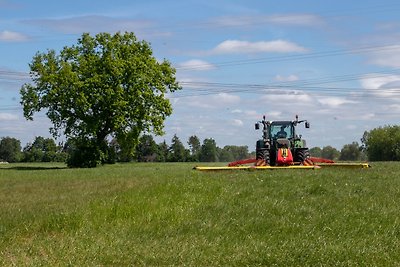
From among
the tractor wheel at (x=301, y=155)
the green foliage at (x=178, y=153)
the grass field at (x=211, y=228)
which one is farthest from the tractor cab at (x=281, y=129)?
the green foliage at (x=178, y=153)

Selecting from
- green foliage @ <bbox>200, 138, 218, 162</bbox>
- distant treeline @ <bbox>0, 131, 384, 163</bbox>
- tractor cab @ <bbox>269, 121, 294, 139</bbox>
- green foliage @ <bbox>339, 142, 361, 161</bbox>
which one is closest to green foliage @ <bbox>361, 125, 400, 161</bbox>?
distant treeline @ <bbox>0, 131, 384, 163</bbox>

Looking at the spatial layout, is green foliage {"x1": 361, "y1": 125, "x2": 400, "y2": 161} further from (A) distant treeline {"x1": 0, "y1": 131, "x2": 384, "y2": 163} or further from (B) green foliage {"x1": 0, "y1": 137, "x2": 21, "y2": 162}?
(B) green foliage {"x1": 0, "y1": 137, "x2": 21, "y2": 162}

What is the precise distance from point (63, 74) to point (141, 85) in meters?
7.07

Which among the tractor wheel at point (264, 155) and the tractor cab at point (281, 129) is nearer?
the tractor wheel at point (264, 155)

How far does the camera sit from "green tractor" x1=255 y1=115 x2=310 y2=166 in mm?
30531

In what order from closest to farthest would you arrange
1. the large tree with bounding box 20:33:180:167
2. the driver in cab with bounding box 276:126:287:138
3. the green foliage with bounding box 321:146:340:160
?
the driver in cab with bounding box 276:126:287:138
the large tree with bounding box 20:33:180:167
the green foliage with bounding box 321:146:340:160

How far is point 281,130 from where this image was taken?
3366cm

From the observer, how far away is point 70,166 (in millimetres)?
56719

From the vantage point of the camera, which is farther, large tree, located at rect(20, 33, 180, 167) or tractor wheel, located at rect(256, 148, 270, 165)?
large tree, located at rect(20, 33, 180, 167)

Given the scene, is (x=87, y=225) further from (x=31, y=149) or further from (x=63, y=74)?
(x=31, y=149)

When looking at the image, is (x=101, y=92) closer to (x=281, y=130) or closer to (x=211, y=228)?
(x=281, y=130)

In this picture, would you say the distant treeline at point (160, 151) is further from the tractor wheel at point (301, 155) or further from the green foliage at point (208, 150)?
the tractor wheel at point (301, 155)

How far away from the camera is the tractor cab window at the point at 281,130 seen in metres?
33.5

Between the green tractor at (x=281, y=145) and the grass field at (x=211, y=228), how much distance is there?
13.4 m
